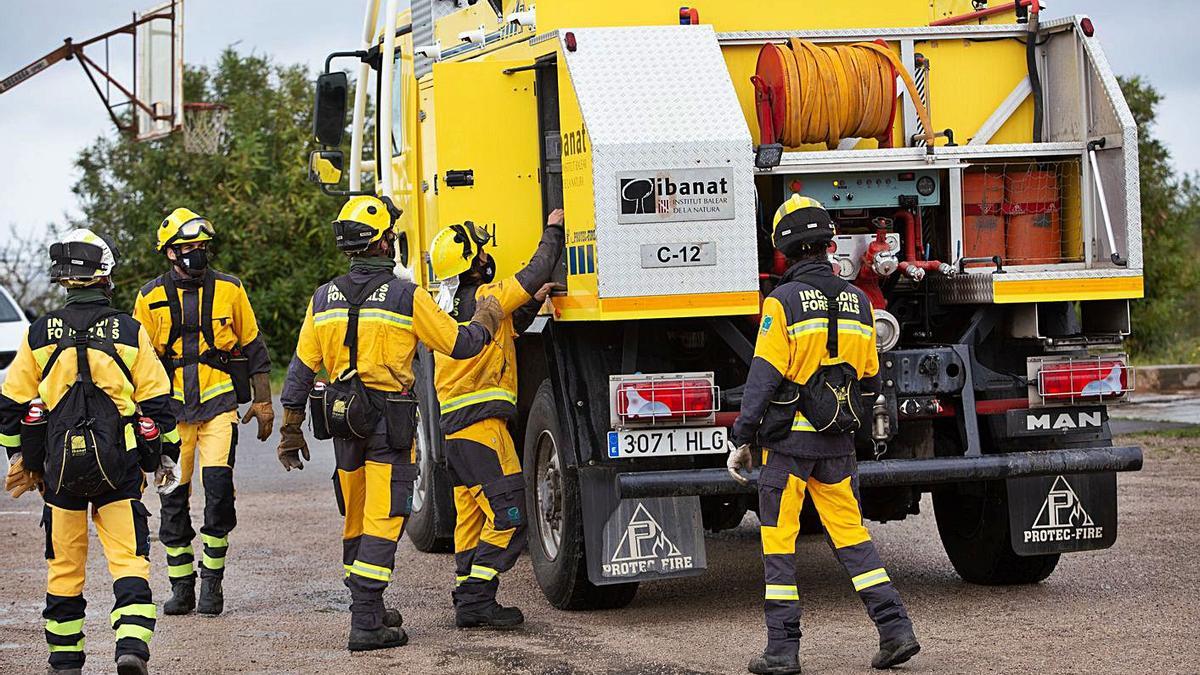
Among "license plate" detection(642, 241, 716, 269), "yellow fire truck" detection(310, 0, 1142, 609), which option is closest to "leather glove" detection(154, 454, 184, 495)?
"yellow fire truck" detection(310, 0, 1142, 609)

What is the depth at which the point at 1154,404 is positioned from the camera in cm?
1738

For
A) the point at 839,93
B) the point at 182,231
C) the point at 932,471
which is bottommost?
the point at 932,471

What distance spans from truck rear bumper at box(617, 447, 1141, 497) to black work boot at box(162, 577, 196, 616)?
8.03 feet

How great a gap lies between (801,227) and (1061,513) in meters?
2.21

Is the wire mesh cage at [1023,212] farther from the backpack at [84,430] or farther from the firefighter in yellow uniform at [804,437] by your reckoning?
the backpack at [84,430]

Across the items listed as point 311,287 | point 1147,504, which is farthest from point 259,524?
point 311,287

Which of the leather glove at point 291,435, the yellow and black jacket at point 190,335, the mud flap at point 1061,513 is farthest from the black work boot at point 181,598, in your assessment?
the mud flap at point 1061,513

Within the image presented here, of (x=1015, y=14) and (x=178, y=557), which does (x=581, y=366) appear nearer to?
(x=178, y=557)

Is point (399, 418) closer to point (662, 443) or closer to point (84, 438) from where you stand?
point (662, 443)

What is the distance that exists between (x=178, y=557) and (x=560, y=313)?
93.4 inches

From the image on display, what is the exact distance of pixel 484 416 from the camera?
7801mm

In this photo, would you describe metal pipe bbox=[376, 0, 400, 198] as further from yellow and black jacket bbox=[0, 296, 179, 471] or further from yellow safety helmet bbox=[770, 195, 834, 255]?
yellow safety helmet bbox=[770, 195, 834, 255]

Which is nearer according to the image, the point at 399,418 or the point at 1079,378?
the point at 399,418

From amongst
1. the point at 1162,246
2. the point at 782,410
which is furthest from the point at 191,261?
the point at 1162,246
